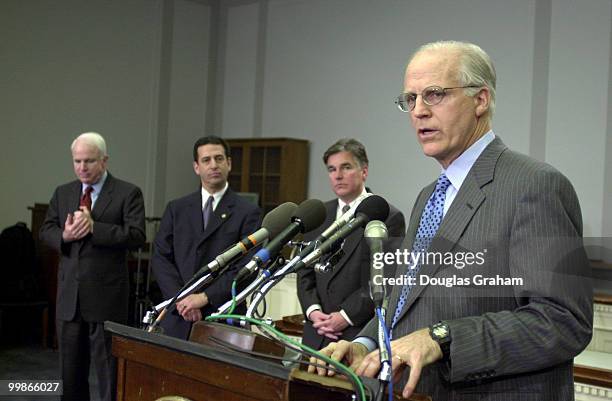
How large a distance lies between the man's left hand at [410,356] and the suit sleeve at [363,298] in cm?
153

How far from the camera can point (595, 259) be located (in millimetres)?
5918

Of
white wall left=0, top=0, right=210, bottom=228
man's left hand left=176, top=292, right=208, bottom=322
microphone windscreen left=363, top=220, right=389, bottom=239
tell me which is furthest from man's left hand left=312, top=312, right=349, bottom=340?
white wall left=0, top=0, right=210, bottom=228

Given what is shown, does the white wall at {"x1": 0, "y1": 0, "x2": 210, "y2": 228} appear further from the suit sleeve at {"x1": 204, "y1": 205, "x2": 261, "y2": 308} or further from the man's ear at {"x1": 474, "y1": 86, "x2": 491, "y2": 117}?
the man's ear at {"x1": 474, "y1": 86, "x2": 491, "y2": 117}

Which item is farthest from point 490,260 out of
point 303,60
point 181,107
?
point 181,107

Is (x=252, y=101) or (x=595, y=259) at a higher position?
(x=252, y=101)

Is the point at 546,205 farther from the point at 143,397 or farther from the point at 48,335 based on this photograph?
the point at 48,335

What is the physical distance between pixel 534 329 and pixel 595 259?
5.07m

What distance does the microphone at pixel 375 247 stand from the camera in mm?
1216

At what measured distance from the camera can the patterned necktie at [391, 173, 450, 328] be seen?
1.53 metres

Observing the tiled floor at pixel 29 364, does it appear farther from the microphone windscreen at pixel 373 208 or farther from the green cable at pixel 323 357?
the green cable at pixel 323 357

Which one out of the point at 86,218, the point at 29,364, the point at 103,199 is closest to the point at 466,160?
the point at 86,218

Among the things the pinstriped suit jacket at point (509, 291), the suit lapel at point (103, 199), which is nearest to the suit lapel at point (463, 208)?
the pinstriped suit jacket at point (509, 291)

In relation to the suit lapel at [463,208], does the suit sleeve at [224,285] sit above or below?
below

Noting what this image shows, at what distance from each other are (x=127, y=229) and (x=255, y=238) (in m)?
2.26
